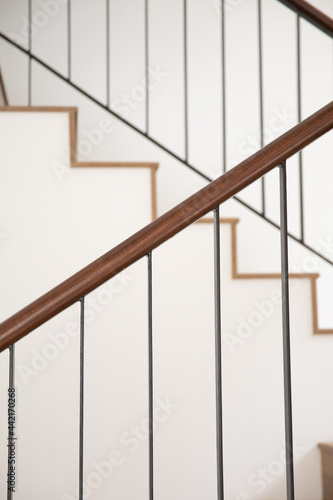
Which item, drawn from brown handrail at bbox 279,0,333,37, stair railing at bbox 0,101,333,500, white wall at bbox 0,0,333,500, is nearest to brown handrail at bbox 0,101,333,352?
stair railing at bbox 0,101,333,500

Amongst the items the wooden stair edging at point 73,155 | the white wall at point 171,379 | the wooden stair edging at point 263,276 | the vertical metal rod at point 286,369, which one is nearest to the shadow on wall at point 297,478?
the white wall at point 171,379

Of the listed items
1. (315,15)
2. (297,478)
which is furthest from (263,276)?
(315,15)

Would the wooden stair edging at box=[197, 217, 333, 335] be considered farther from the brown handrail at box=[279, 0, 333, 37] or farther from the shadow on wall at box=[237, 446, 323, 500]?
the brown handrail at box=[279, 0, 333, 37]

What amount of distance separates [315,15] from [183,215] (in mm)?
1187

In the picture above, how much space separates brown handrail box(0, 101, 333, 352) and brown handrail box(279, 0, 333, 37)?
0.95 meters

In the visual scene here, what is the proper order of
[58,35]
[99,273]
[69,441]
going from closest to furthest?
[99,273] → [69,441] → [58,35]

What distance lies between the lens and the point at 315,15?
214 centimetres

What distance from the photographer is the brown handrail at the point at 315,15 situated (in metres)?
2.12

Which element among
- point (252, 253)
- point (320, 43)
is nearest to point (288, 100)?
point (320, 43)

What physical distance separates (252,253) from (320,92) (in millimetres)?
1084

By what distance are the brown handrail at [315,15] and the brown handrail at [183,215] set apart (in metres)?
0.95

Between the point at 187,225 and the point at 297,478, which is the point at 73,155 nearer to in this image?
the point at 187,225

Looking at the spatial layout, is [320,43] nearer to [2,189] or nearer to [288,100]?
[288,100]

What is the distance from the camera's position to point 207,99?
13.0ft
